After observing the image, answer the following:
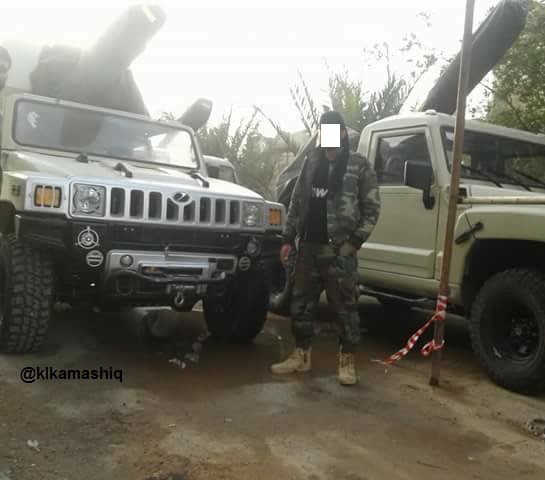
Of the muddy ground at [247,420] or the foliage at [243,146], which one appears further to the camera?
the foliage at [243,146]

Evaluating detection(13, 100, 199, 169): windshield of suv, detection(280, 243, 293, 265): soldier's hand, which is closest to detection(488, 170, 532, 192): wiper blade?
detection(280, 243, 293, 265): soldier's hand

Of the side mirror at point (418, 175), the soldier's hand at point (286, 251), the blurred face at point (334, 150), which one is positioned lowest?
the soldier's hand at point (286, 251)

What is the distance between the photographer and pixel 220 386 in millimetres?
3762

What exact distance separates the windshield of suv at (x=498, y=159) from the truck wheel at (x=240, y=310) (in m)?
1.70

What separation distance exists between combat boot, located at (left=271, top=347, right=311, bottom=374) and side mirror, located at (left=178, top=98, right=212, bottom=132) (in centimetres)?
300

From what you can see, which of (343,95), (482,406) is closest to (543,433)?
(482,406)

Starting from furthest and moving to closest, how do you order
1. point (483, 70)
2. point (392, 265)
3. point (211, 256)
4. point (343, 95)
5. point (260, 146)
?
point (260, 146) → point (343, 95) → point (483, 70) → point (392, 265) → point (211, 256)

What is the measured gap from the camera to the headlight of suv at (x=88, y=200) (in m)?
3.68

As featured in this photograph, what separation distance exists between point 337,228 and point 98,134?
2.25 meters

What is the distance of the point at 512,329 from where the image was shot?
157 inches

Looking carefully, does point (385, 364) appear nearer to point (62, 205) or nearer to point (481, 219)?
point (481, 219)

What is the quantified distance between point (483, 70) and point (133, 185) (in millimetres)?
3157

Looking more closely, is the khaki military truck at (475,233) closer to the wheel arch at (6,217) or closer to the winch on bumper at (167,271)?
the winch on bumper at (167,271)

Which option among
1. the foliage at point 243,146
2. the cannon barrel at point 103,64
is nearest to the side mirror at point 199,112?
the cannon barrel at point 103,64
